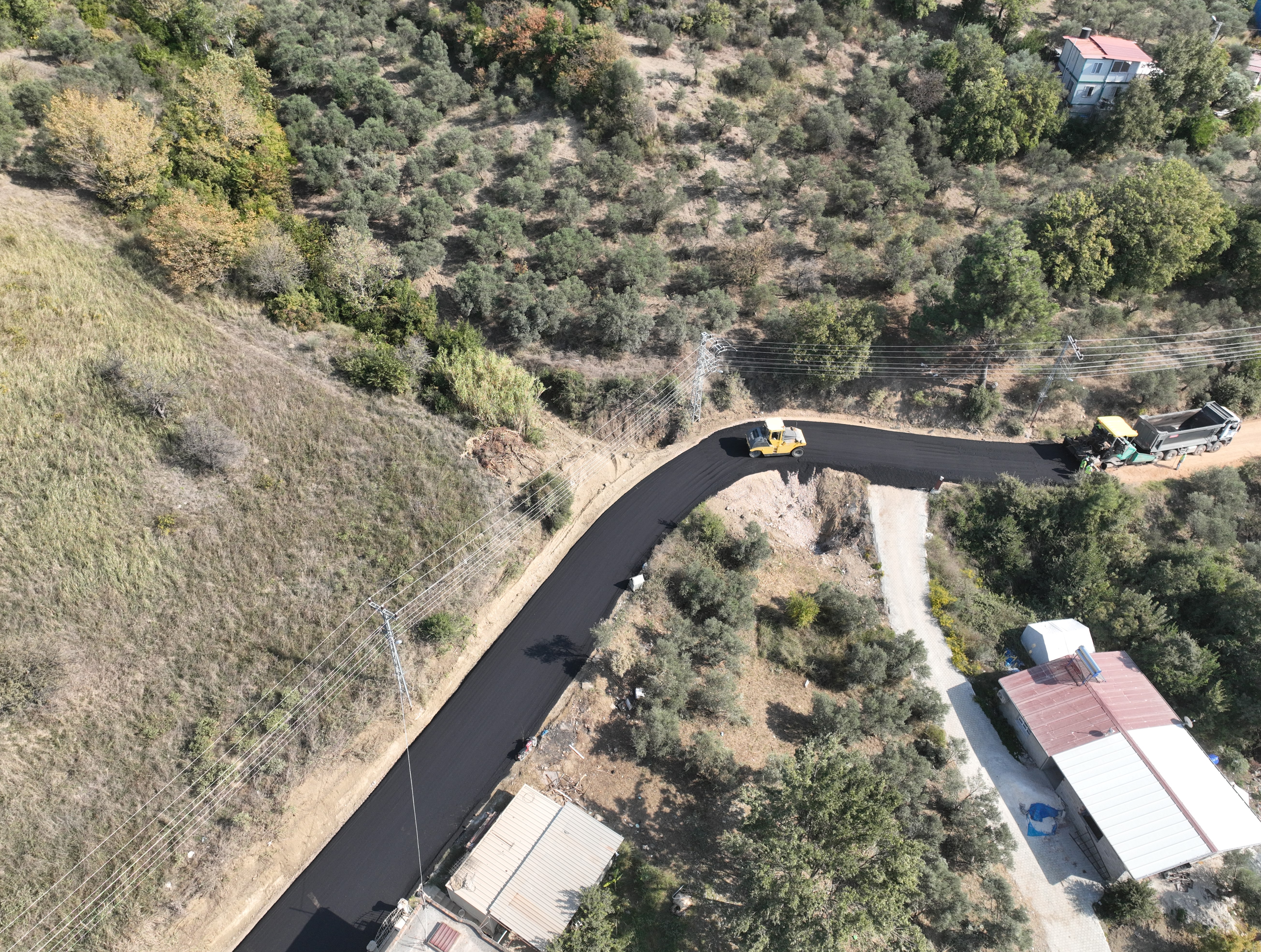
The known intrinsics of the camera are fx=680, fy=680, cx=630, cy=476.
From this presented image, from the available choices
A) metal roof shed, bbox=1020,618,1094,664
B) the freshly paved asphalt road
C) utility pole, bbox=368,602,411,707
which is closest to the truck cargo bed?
the freshly paved asphalt road

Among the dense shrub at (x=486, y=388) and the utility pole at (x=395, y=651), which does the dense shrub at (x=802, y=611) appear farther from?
the utility pole at (x=395, y=651)

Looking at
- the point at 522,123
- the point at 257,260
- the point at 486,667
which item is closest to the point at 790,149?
the point at 522,123

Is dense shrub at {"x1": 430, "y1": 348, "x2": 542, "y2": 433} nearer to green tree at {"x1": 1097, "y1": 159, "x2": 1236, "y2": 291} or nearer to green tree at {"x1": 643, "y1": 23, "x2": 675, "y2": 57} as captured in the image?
green tree at {"x1": 643, "y1": 23, "x2": 675, "y2": 57}

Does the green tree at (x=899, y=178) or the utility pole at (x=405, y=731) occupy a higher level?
the green tree at (x=899, y=178)

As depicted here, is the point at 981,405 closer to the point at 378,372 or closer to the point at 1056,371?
the point at 1056,371

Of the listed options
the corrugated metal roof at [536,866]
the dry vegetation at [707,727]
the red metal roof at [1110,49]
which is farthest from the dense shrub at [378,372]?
the red metal roof at [1110,49]

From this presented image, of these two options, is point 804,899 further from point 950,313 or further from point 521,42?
point 521,42

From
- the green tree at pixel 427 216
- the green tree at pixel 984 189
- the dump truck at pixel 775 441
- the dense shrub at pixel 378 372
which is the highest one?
the green tree at pixel 984 189
